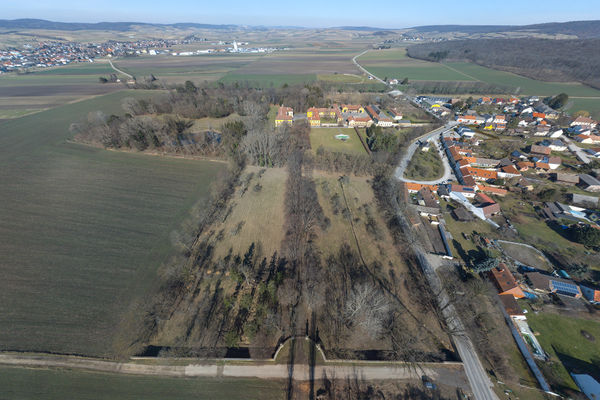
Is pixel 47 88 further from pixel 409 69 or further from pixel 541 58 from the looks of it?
pixel 541 58

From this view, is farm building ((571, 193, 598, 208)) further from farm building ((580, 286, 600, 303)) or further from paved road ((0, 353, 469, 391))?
paved road ((0, 353, 469, 391))

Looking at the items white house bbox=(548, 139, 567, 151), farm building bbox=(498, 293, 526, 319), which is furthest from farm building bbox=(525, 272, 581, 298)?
white house bbox=(548, 139, 567, 151)

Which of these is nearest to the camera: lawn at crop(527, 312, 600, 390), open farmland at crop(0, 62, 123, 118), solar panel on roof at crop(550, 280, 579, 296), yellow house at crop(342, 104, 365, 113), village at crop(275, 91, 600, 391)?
lawn at crop(527, 312, 600, 390)

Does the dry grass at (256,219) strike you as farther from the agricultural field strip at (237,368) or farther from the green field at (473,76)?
the green field at (473,76)

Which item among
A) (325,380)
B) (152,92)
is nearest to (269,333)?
(325,380)

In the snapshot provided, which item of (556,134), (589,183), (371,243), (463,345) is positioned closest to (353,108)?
(556,134)

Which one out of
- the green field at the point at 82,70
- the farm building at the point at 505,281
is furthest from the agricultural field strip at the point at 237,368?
the green field at the point at 82,70
